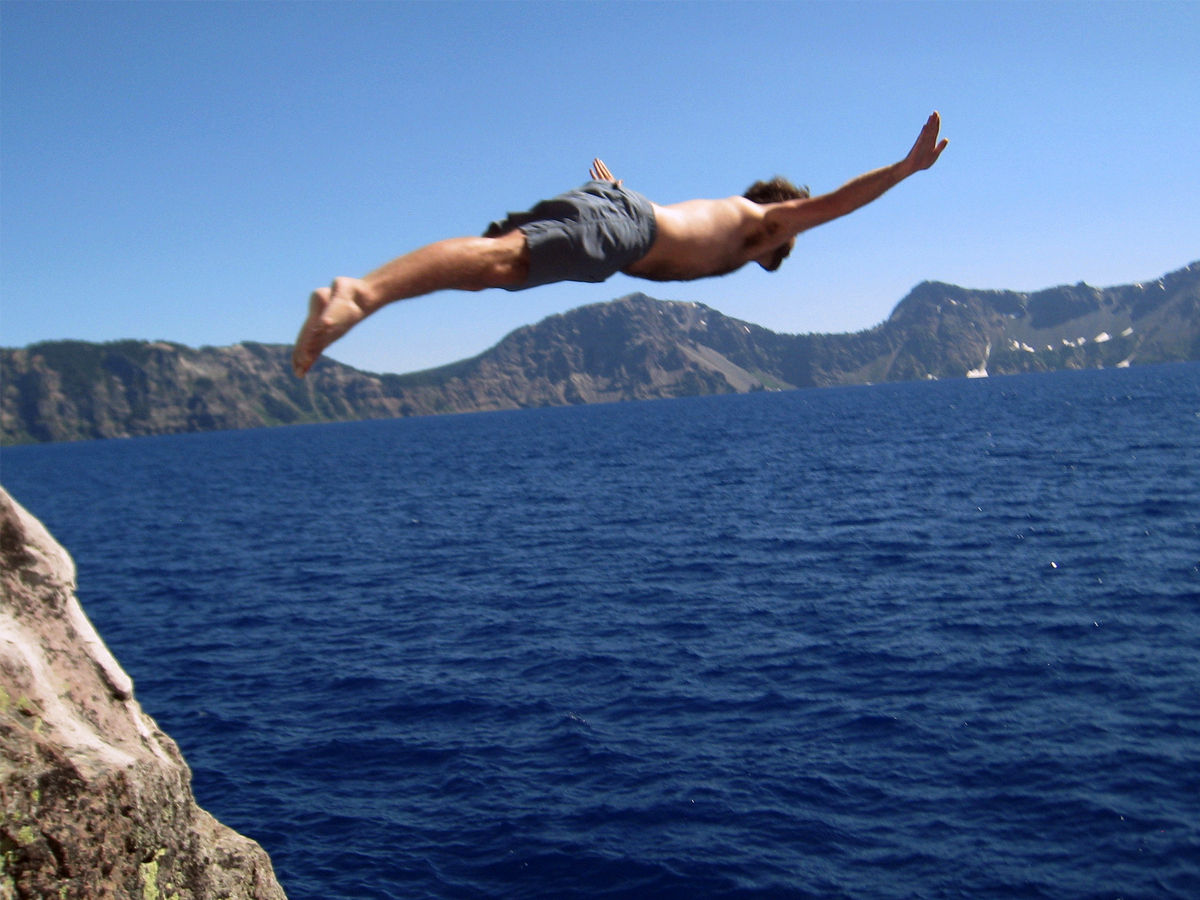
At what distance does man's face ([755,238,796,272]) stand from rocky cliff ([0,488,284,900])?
224 inches

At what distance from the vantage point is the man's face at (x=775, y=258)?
19.7ft

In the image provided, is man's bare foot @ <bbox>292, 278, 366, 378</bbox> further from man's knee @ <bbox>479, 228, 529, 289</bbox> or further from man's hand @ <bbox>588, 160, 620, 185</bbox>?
man's hand @ <bbox>588, 160, 620, 185</bbox>

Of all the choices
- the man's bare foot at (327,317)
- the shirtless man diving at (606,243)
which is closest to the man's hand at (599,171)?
the shirtless man diving at (606,243)

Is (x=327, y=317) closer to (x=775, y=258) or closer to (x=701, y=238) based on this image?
(x=701, y=238)

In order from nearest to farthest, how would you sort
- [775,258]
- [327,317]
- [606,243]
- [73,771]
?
[327,317] < [606,243] < [73,771] < [775,258]

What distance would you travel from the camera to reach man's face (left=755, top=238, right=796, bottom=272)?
19.7 feet

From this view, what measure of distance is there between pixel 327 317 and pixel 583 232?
1499 millimetres

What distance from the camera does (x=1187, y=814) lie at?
18531mm

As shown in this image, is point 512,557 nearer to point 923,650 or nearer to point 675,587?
point 675,587

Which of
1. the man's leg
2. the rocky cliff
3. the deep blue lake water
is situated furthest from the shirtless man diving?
the deep blue lake water

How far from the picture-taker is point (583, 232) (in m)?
A: 4.77

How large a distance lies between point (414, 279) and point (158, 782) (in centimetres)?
486

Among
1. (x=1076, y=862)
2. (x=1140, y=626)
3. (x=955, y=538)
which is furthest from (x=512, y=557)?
(x=1076, y=862)

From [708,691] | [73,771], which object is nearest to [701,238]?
[73,771]
